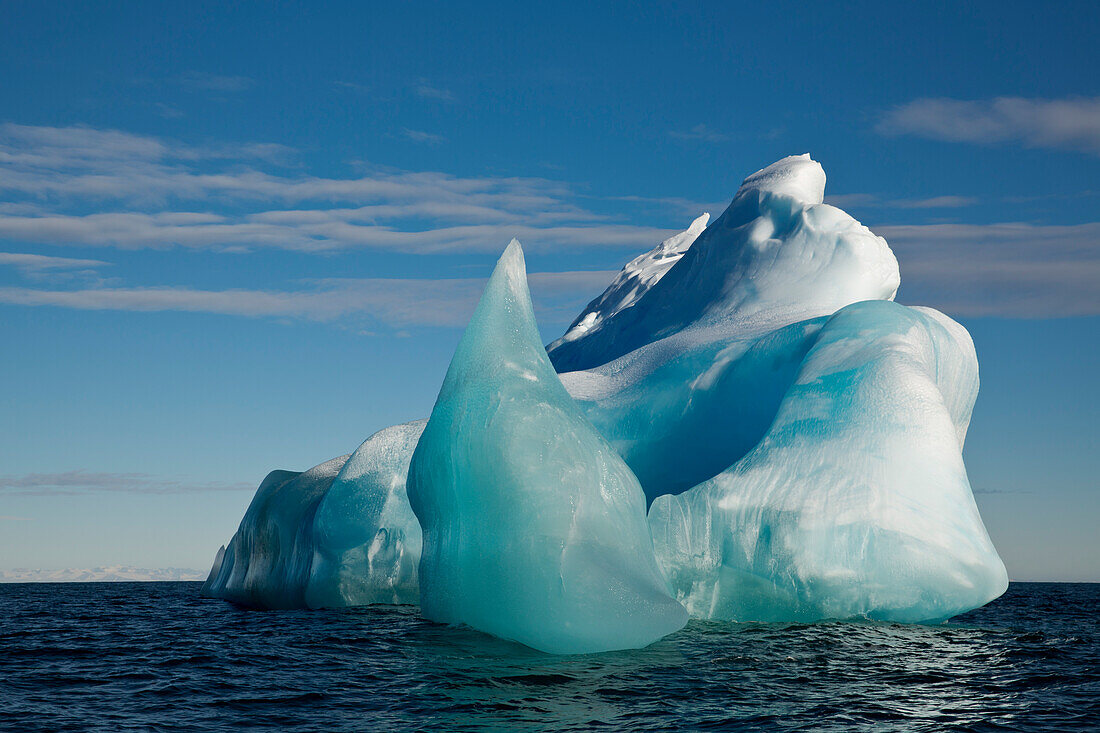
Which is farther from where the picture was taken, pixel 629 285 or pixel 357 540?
pixel 629 285

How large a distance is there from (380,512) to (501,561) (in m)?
4.97

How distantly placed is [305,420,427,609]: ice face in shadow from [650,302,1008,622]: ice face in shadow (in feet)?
13.8

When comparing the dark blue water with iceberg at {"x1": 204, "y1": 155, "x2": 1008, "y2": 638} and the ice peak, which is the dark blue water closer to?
iceberg at {"x1": 204, "y1": 155, "x2": 1008, "y2": 638}

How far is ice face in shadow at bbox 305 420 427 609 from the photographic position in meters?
13.4

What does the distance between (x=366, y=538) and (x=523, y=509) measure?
203 inches

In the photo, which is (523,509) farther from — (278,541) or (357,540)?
(278,541)

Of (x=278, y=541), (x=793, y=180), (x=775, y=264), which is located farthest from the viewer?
(x=793, y=180)

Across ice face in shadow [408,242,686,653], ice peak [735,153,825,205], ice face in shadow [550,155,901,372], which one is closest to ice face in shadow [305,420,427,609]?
ice face in shadow [408,242,686,653]

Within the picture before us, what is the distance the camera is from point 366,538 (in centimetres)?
1337

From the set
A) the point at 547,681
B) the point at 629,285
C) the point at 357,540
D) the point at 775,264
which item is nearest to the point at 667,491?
the point at 357,540

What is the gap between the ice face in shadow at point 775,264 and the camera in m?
16.2

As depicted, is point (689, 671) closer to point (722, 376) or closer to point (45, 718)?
point (45, 718)

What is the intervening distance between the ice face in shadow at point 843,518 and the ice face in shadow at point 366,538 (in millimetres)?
Result: 4208

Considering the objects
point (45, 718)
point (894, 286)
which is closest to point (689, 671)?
point (45, 718)
